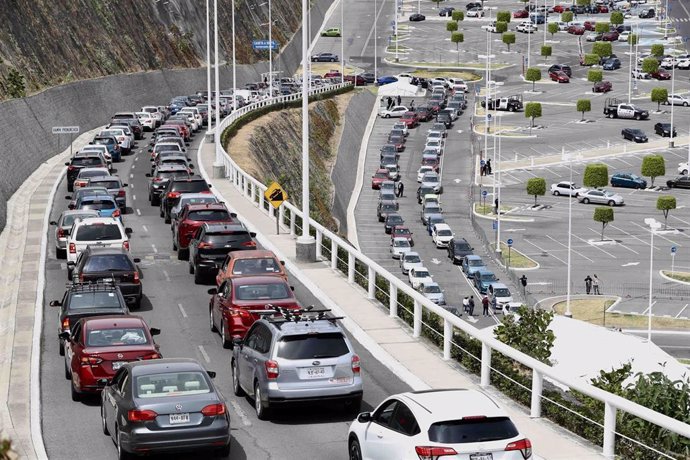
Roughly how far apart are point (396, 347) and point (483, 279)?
175 feet

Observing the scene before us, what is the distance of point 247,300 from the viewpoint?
27375 mm

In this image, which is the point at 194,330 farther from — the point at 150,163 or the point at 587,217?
the point at 587,217

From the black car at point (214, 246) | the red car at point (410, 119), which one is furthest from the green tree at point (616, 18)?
the black car at point (214, 246)

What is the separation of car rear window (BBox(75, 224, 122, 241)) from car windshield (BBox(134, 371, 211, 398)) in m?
19.3

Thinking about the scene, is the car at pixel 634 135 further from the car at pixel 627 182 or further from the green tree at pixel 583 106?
the car at pixel 627 182

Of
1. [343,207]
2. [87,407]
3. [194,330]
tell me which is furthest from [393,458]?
[343,207]

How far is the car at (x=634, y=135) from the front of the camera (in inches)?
5103

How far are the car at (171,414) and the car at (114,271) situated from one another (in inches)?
513

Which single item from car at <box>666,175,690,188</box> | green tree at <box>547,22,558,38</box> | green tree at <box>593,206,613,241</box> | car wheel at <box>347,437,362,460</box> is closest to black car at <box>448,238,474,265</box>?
green tree at <box>593,206,613,241</box>

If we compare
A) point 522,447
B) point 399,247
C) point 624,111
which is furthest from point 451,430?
point 624,111

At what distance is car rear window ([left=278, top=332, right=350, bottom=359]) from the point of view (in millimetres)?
21484

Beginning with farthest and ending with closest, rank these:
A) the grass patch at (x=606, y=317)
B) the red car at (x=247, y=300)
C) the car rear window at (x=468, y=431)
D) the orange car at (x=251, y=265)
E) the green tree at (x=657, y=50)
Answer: the green tree at (x=657, y=50) → the grass patch at (x=606, y=317) → the orange car at (x=251, y=265) → the red car at (x=247, y=300) → the car rear window at (x=468, y=431)

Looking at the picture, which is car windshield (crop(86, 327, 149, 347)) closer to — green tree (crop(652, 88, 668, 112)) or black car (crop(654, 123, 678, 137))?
black car (crop(654, 123, 678, 137))

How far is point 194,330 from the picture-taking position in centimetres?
3041
